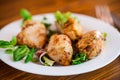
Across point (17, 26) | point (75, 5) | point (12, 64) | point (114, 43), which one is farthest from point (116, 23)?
point (12, 64)

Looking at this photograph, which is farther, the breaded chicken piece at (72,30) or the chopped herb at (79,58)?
the breaded chicken piece at (72,30)

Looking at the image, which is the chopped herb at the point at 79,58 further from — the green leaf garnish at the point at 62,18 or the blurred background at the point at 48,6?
the blurred background at the point at 48,6

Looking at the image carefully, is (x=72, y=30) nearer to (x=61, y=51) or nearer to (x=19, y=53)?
(x=61, y=51)

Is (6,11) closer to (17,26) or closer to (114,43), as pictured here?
(17,26)

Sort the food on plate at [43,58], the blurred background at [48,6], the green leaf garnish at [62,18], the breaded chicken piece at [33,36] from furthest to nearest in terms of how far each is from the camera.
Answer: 1. the blurred background at [48,6]
2. the green leaf garnish at [62,18]
3. the breaded chicken piece at [33,36]
4. the food on plate at [43,58]

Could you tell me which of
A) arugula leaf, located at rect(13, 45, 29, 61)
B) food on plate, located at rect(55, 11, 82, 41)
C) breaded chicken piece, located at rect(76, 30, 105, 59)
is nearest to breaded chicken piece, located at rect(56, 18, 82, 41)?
food on plate, located at rect(55, 11, 82, 41)

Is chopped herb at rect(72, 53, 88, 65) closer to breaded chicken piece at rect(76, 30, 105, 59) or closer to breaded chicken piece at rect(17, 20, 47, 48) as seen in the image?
breaded chicken piece at rect(76, 30, 105, 59)

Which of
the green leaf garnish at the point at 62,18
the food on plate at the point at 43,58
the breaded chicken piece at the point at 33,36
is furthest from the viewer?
the green leaf garnish at the point at 62,18

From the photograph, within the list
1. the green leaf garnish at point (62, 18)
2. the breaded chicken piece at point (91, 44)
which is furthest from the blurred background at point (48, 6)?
the breaded chicken piece at point (91, 44)

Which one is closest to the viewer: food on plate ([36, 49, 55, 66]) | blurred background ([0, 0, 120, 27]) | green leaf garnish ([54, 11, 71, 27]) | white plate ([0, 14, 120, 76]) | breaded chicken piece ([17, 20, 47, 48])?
white plate ([0, 14, 120, 76])
